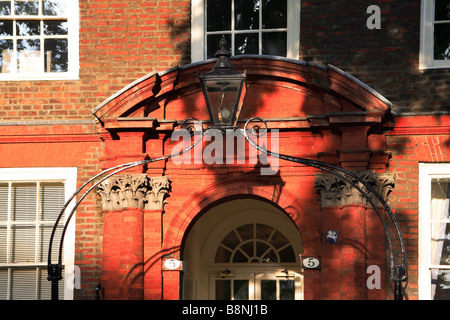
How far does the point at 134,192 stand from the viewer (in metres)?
10.6

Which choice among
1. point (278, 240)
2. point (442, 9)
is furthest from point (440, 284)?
point (278, 240)

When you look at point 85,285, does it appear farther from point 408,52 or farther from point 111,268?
point 408,52

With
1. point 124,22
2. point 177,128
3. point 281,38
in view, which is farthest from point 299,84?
point 124,22

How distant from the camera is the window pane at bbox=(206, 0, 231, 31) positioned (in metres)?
11.2

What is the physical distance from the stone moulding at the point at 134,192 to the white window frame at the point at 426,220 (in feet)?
10.2

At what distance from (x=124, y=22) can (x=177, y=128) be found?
1.63 meters

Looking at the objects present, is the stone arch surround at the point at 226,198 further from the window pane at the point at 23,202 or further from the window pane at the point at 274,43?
the window pane at the point at 23,202

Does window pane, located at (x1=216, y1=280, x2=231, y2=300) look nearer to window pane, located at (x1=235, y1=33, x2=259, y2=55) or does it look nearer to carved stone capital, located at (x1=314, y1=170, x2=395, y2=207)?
carved stone capital, located at (x1=314, y1=170, x2=395, y2=207)

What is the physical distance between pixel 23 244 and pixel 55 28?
2858mm

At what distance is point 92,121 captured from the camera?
433 inches

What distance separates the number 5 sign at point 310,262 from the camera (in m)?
10.4

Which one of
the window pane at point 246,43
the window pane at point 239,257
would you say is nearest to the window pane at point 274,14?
the window pane at point 246,43

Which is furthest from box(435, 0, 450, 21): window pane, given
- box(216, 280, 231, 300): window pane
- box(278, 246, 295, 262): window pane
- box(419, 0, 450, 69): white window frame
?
box(216, 280, 231, 300): window pane

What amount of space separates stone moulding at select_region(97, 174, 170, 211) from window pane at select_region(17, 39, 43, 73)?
1955 mm
